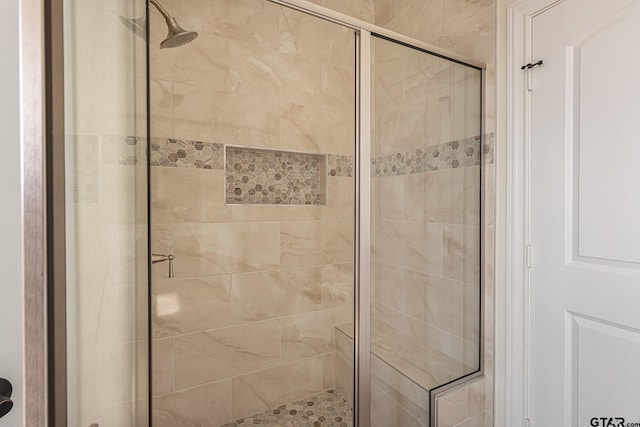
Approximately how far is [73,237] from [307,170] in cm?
110

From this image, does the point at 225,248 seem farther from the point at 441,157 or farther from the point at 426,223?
the point at 441,157

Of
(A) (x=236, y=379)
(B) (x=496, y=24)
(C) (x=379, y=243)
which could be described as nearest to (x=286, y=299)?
(A) (x=236, y=379)

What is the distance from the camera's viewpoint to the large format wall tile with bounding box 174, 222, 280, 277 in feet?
4.52

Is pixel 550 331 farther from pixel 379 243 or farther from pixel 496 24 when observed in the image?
pixel 496 24

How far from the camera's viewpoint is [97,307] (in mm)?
649

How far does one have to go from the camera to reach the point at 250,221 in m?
1.50

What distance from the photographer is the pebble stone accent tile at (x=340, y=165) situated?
1.13 meters

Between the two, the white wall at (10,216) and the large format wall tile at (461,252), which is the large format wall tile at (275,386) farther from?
the white wall at (10,216)

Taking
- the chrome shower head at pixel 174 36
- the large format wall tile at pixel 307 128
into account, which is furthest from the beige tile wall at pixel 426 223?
the chrome shower head at pixel 174 36

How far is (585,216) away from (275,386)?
58.7 inches

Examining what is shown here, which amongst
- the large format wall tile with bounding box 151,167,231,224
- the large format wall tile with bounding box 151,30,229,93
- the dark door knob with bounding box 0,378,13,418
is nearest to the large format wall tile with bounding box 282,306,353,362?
the large format wall tile with bounding box 151,167,231,224

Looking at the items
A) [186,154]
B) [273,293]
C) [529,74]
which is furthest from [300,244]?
[529,74]

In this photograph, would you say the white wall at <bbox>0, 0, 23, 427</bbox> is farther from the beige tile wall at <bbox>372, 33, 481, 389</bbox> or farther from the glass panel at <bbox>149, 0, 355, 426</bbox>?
the beige tile wall at <bbox>372, 33, 481, 389</bbox>

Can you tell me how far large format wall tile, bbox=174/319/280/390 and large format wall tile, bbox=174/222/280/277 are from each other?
0.29 m
